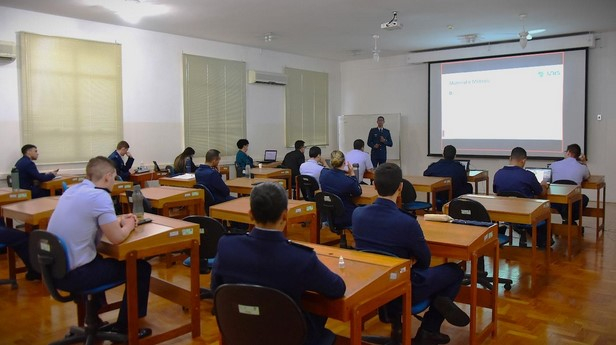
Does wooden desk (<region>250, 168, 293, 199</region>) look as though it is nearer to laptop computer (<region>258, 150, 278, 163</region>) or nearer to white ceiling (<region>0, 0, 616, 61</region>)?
laptop computer (<region>258, 150, 278, 163</region>)

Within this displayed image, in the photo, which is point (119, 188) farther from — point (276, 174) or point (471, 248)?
point (471, 248)

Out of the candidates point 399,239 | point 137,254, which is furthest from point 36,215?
point 399,239

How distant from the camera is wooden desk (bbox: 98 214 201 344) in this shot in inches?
116

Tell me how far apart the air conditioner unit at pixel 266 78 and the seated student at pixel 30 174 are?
182 inches

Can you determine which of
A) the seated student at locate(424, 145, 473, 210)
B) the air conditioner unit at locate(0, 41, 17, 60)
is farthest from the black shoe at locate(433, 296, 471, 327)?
the air conditioner unit at locate(0, 41, 17, 60)

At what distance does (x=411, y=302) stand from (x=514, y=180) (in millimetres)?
3075

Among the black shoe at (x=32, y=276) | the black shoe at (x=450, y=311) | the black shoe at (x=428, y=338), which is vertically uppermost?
the black shoe at (x=450, y=311)

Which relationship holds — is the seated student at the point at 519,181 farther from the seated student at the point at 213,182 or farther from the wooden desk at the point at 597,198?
the seated student at the point at 213,182

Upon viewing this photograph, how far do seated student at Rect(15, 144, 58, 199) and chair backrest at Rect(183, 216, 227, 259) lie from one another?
3907 mm

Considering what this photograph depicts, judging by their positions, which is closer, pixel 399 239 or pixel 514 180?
pixel 399 239

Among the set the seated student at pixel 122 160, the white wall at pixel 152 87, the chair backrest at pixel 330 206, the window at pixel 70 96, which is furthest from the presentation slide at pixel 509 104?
the window at pixel 70 96

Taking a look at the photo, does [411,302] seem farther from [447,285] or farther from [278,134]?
[278,134]

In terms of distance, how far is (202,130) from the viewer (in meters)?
9.54

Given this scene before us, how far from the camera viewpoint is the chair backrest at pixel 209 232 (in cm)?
362
